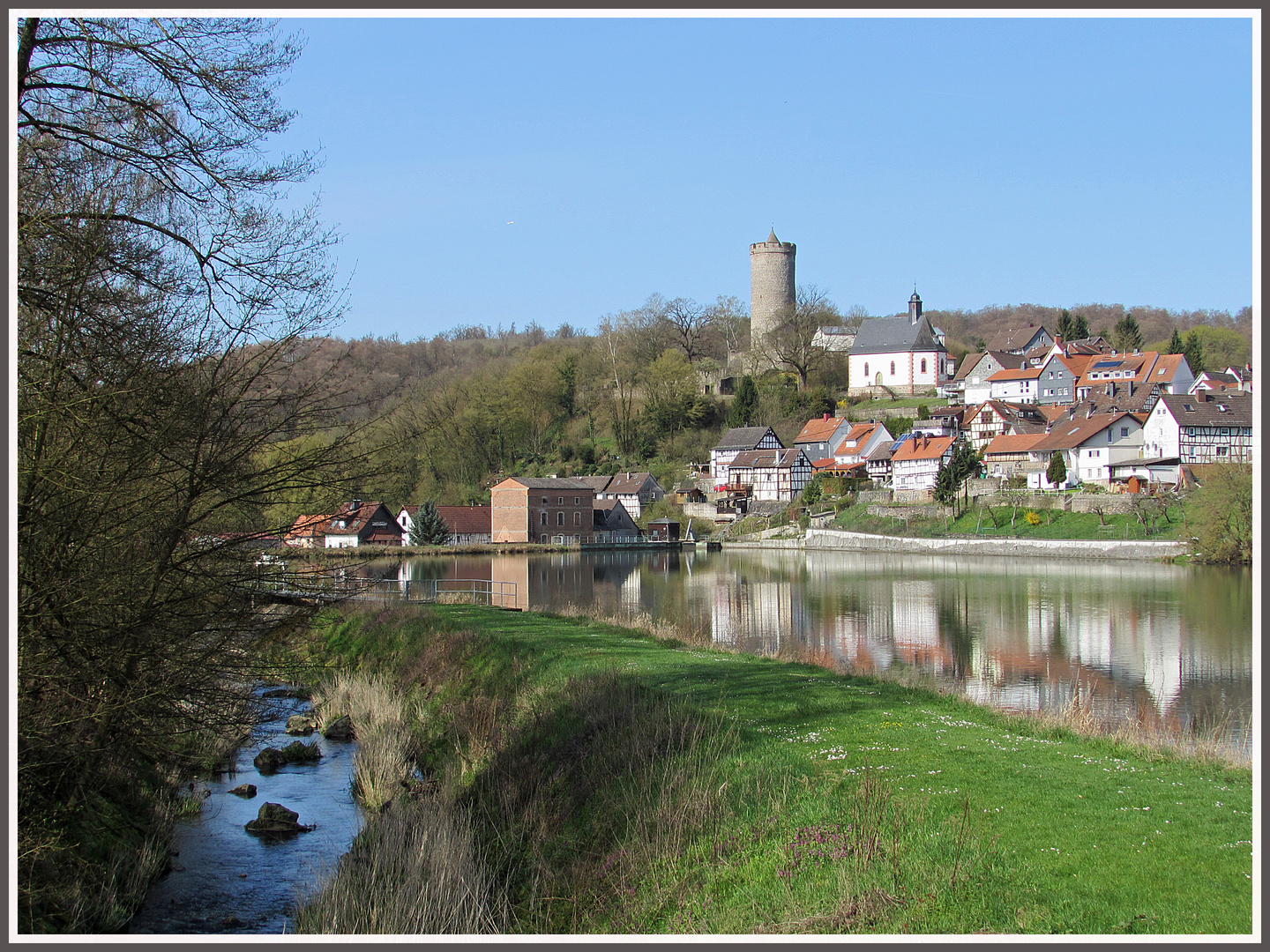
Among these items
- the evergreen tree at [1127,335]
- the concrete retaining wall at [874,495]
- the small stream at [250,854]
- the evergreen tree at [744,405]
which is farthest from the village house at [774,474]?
the small stream at [250,854]

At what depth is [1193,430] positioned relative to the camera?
59.1 m

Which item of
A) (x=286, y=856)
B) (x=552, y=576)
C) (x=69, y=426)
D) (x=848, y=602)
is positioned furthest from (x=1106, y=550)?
(x=69, y=426)

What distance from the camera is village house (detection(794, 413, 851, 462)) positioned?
270 ft

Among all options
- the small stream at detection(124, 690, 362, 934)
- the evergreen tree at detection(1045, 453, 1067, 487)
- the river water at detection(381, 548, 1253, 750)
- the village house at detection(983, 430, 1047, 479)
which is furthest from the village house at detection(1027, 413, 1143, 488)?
the small stream at detection(124, 690, 362, 934)

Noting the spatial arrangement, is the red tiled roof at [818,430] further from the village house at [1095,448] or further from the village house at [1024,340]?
the village house at [1024,340]

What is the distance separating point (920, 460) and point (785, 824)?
66720 mm

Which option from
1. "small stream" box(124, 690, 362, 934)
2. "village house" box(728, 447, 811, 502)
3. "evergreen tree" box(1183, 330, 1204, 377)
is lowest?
"small stream" box(124, 690, 362, 934)

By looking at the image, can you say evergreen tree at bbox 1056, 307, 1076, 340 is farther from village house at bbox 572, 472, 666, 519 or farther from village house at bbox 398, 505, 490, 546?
village house at bbox 398, 505, 490, 546

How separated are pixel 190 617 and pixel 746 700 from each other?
6272 mm

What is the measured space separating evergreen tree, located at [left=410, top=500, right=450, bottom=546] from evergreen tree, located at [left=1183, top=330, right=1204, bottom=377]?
56.5m

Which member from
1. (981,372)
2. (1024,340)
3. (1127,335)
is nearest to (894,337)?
(981,372)

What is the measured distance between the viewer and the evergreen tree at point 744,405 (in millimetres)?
88812

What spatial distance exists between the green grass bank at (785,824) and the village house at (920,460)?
60325 mm

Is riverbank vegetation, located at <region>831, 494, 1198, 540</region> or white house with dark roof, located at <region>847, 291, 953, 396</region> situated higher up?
white house with dark roof, located at <region>847, 291, 953, 396</region>
